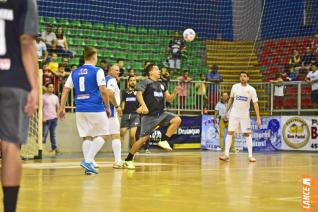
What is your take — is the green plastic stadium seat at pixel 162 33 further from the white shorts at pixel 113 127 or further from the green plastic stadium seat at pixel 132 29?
the white shorts at pixel 113 127

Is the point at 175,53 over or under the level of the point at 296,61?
over

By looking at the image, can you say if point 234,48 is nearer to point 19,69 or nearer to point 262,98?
point 262,98

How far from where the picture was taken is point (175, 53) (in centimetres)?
2652

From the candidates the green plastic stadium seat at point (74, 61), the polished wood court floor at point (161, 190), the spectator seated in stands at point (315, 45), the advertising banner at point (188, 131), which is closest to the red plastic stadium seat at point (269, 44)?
the spectator seated in stands at point (315, 45)

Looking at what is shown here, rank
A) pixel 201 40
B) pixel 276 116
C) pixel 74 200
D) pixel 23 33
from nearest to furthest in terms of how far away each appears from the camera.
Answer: pixel 23 33
pixel 74 200
pixel 276 116
pixel 201 40

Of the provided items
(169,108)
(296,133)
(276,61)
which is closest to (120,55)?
(169,108)

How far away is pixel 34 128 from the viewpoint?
17750mm

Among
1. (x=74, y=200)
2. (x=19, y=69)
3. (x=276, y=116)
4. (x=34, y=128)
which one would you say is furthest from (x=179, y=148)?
(x=19, y=69)

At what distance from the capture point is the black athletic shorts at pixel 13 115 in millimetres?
4637

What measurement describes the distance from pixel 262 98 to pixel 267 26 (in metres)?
6.11

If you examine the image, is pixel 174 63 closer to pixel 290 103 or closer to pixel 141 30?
pixel 141 30

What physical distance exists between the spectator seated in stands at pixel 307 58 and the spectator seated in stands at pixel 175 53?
4764mm

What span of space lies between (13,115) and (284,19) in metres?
27.0

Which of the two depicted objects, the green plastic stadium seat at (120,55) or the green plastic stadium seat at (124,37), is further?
the green plastic stadium seat at (124,37)
